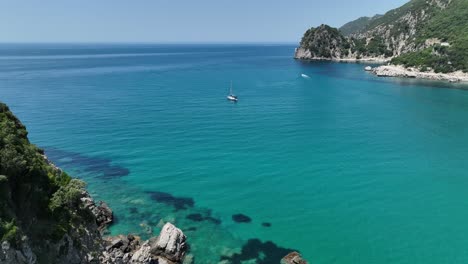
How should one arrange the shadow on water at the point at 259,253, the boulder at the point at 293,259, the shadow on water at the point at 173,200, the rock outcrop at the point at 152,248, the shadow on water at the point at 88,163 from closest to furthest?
1. the rock outcrop at the point at 152,248
2. the boulder at the point at 293,259
3. the shadow on water at the point at 259,253
4. the shadow on water at the point at 173,200
5. the shadow on water at the point at 88,163

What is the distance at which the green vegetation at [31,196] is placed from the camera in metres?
22.6

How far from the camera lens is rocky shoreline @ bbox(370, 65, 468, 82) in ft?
508

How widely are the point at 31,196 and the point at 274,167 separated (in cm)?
3737

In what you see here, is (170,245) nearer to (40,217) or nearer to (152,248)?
(152,248)

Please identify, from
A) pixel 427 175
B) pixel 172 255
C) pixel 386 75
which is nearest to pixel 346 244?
pixel 172 255

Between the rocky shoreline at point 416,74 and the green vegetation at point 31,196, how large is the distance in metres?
165

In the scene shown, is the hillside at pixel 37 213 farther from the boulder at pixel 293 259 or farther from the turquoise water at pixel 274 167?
the boulder at pixel 293 259

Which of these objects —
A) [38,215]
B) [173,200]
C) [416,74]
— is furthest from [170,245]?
[416,74]


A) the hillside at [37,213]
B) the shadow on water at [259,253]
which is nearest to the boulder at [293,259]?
the shadow on water at [259,253]

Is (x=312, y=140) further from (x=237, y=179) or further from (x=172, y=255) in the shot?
(x=172, y=255)

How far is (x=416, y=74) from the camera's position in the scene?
552 feet

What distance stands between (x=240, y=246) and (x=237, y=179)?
53.5 ft

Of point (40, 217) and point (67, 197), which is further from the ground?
point (67, 197)

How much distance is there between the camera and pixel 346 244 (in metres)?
37.2
